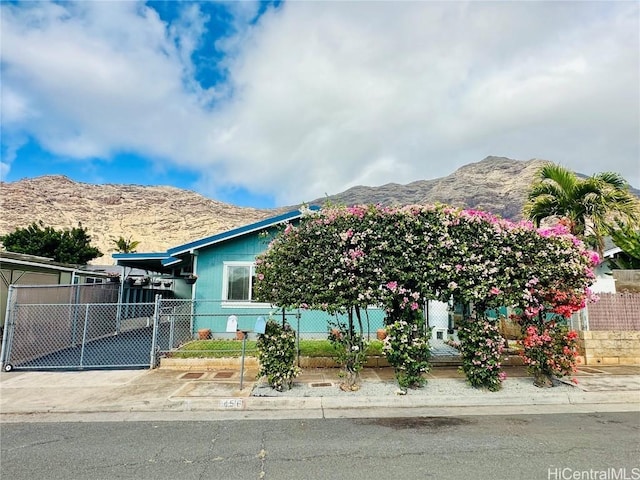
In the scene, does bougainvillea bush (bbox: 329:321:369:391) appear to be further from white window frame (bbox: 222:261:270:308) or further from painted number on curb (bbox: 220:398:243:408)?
white window frame (bbox: 222:261:270:308)

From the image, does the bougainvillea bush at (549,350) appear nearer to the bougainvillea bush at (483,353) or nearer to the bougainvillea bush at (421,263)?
the bougainvillea bush at (421,263)

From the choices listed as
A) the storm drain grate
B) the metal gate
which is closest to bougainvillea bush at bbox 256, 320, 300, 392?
the metal gate

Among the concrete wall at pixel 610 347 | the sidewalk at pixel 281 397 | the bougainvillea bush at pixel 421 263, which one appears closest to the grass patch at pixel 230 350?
the sidewalk at pixel 281 397

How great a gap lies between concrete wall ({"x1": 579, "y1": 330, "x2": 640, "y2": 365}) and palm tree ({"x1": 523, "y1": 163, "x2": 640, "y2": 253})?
3.25 meters

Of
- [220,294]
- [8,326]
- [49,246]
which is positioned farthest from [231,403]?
[49,246]

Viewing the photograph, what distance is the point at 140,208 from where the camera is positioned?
228 ft

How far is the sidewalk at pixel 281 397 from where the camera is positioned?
6348 mm

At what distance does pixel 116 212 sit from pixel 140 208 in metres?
4.23

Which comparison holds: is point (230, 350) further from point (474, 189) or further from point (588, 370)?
point (474, 189)

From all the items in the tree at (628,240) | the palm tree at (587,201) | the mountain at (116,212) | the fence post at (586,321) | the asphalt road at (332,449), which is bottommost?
the asphalt road at (332,449)

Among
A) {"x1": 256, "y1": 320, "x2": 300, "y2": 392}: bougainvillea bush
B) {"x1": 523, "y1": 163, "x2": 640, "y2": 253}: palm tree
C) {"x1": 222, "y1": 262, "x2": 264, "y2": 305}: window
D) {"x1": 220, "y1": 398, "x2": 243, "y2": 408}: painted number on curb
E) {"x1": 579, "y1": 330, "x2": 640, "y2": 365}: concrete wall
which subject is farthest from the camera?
{"x1": 222, "y1": 262, "x2": 264, "y2": 305}: window

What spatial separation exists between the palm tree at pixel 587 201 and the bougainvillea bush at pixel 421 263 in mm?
4941

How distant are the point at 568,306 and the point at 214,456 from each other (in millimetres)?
6962

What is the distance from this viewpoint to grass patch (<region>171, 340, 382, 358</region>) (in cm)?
943
